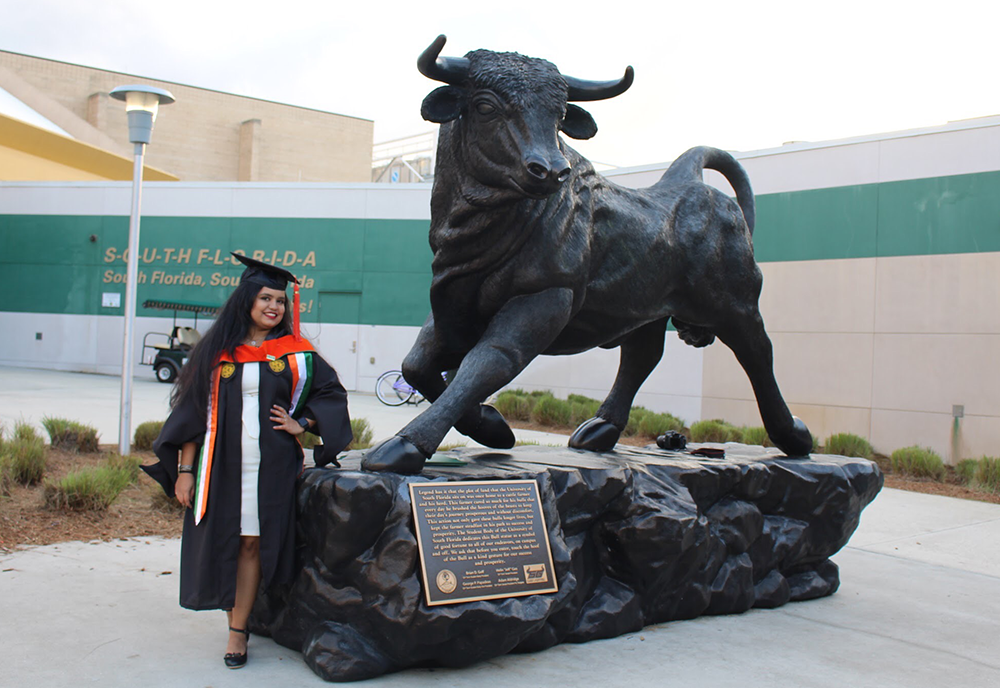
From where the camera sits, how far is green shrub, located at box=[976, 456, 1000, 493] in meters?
8.76

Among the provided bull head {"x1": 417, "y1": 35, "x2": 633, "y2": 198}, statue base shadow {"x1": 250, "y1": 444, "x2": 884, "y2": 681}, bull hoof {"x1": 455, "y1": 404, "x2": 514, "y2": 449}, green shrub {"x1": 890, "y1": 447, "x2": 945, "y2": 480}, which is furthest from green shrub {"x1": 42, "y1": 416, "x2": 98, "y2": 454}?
green shrub {"x1": 890, "y1": 447, "x2": 945, "y2": 480}

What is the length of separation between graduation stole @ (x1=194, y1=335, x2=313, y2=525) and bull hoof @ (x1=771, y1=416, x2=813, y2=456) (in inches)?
106

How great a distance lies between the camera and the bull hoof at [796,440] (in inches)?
186

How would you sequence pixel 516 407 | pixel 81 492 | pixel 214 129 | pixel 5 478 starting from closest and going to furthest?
pixel 81 492
pixel 5 478
pixel 516 407
pixel 214 129

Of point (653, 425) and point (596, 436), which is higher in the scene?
point (596, 436)

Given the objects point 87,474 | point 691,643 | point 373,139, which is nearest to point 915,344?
point 691,643

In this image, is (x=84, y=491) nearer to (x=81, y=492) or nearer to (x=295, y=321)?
(x=81, y=492)

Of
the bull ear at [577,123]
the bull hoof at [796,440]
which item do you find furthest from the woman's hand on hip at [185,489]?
the bull hoof at [796,440]

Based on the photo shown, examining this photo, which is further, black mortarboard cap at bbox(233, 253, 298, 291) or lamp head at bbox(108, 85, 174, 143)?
lamp head at bbox(108, 85, 174, 143)

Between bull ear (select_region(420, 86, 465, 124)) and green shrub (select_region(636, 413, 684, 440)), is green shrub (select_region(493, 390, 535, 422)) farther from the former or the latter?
bull ear (select_region(420, 86, 465, 124))

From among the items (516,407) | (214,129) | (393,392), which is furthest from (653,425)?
(214,129)

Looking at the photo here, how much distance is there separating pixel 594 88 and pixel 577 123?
0.51ft

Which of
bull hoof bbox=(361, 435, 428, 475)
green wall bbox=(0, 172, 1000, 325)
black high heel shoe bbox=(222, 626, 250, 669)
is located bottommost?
black high heel shoe bbox=(222, 626, 250, 669)

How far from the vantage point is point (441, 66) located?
324 centimetres
